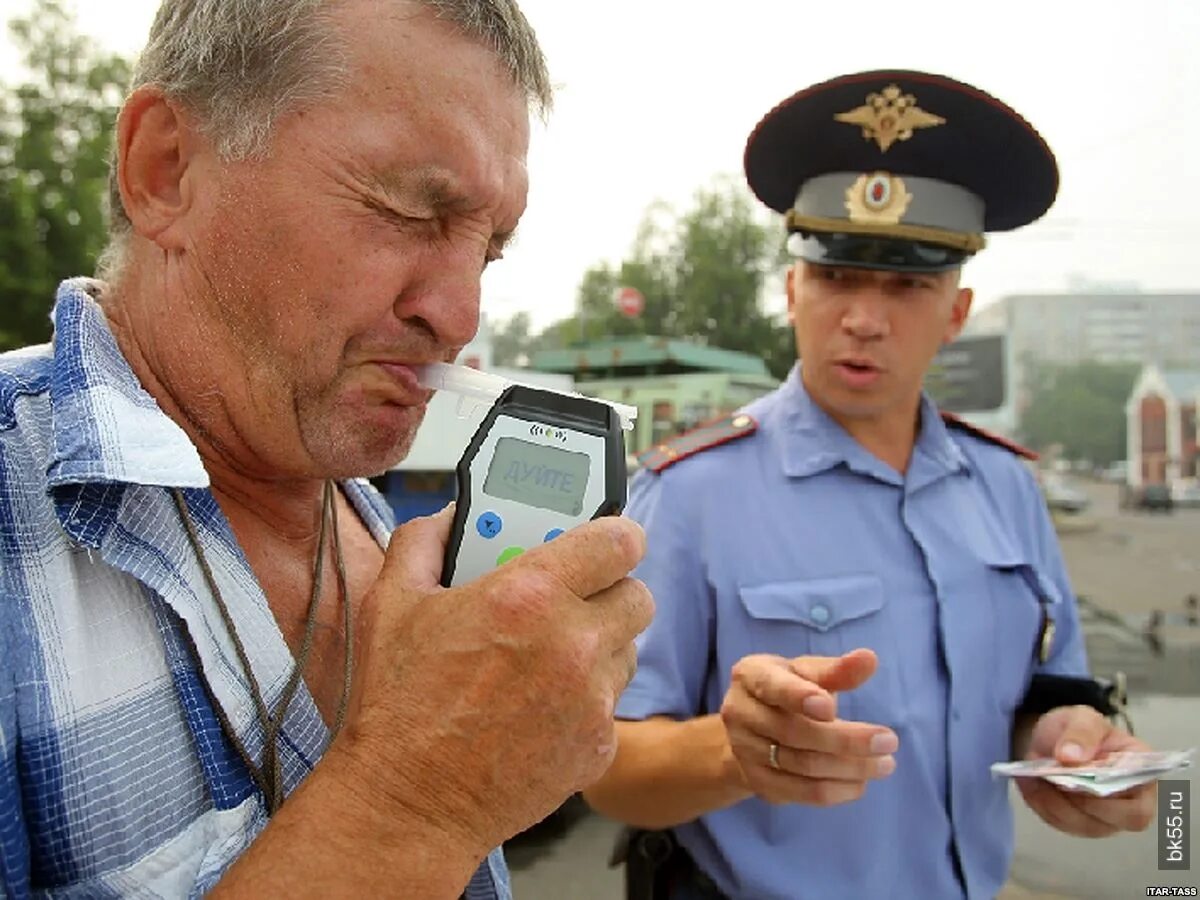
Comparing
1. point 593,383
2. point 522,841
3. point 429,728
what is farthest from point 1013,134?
point 593,383

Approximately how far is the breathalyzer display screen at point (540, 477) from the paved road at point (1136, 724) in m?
2.12

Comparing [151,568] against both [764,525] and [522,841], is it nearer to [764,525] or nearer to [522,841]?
[764,525]

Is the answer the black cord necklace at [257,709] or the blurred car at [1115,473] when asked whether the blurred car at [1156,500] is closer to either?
the blurred car at [1115,473]

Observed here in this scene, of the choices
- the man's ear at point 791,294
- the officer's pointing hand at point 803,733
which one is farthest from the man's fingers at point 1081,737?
the man's ear at point 791,294

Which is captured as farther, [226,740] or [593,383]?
[593,383]

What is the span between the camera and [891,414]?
216 cm

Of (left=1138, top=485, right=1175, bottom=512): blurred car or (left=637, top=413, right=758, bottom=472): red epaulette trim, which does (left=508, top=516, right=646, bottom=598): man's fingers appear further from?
(left=1138, top=485, right=1175, bottom=512): blurred car

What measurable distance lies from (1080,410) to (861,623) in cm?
1666

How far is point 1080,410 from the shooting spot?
647 inches

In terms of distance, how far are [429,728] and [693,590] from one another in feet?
3.89

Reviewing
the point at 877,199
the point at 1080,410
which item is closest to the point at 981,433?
the point at 877,199

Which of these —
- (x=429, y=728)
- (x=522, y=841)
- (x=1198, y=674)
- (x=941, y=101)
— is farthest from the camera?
(x=1198, y=674)

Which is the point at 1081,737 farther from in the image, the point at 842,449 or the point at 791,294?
the point at 791,294

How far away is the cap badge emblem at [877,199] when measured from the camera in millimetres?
2100
